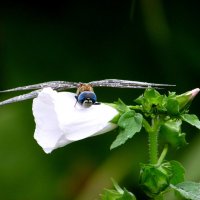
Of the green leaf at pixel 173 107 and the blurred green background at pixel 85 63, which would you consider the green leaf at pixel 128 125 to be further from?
the blurred green background at pixel 85 63

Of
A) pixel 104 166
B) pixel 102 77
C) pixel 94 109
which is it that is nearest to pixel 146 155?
pixel 104 166

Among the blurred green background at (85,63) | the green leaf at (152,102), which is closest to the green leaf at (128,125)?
the green leaf at (152,102)

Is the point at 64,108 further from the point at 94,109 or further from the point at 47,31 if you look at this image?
the point at 47,31

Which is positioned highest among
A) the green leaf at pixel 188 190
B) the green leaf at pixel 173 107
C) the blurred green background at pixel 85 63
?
the blurred green background at pixel 85 63


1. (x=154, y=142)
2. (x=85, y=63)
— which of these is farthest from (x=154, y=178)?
(x=85, y=63)

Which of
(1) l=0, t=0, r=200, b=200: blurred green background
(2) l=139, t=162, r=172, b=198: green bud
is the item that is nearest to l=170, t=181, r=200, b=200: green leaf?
(2) l=139, t=162, r=172, b=198: green bud

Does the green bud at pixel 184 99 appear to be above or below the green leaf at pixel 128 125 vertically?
above
